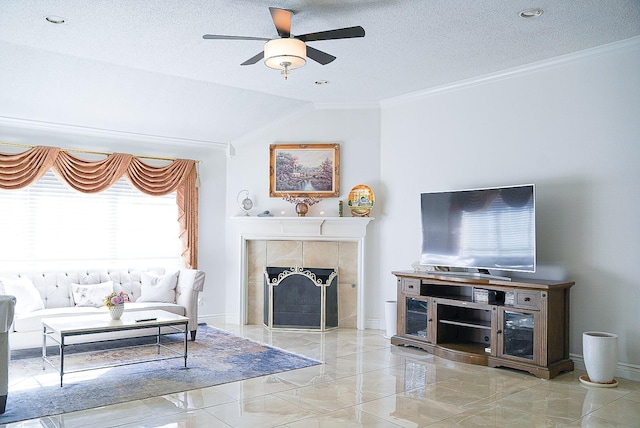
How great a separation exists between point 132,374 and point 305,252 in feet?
10.1

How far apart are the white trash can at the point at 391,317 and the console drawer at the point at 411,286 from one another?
0.52m

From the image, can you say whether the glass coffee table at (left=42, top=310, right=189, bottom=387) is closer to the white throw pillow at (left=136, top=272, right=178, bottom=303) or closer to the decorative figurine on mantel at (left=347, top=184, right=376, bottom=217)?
the white throw pillow at (left=136, top=272, right=178, bottom=303)

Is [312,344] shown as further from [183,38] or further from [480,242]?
[183,38]

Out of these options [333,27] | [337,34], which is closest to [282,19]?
[337,34]

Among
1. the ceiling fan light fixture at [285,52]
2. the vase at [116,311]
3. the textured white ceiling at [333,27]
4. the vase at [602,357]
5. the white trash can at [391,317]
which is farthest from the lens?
the white trash can at [391,317]

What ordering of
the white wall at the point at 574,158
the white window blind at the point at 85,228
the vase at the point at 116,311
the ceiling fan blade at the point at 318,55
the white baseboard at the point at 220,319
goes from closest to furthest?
the ceiling fan blade at the point at 318,55 → the white wall at the point at 574,158 → the vase at the point at 116,311 → the white window blind at the point at 85,228 → the white baseboard at the point at 220,319

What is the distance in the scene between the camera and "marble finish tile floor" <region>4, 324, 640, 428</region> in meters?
3.79

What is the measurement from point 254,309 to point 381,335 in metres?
1.84

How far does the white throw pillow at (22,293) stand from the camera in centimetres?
581

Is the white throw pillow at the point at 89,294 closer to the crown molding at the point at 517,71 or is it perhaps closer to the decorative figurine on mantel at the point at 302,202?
the decorative figurine on mantel at the point at 302,202

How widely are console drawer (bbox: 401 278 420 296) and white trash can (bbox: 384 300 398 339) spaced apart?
515mm

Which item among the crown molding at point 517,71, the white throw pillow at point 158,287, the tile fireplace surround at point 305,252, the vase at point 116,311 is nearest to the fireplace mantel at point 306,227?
the tile fireplace surround at point 305,252

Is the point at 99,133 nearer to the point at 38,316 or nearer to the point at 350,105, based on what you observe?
the point at 38,316

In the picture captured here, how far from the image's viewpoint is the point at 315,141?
24.7 feet
